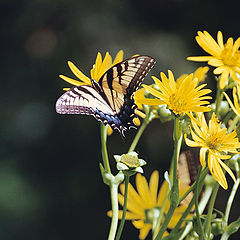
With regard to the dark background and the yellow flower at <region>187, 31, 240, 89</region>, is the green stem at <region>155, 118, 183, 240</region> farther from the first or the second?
the dark background

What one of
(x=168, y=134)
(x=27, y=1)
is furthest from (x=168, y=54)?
(x=27, y=1)

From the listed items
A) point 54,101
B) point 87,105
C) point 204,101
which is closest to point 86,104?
point 87,105

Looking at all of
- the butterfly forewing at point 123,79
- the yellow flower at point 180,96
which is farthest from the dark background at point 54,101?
the yellow flower at point 180,96

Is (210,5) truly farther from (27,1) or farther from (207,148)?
(207,148)

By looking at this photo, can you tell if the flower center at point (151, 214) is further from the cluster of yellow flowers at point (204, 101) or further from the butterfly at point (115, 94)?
the butterfly at point (115, 94)

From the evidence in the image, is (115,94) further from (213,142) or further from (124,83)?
(213,142)

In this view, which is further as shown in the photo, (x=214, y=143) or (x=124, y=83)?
(x=124, y=83)
